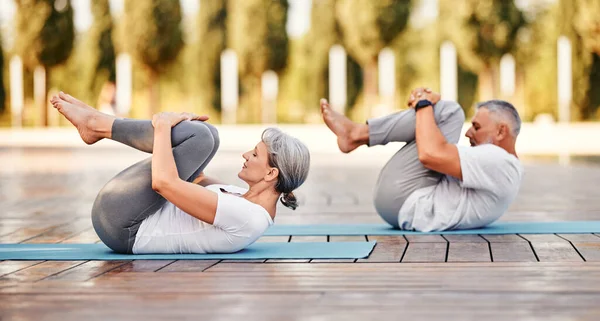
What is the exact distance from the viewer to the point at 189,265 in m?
3.43

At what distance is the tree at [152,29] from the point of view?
2662 centimetres

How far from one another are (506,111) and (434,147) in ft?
1.34

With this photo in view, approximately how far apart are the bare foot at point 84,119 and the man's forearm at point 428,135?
57.1 inches

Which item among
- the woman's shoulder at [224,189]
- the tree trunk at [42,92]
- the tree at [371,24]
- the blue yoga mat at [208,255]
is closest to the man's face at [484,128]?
the blue yoga mat at [208,255]

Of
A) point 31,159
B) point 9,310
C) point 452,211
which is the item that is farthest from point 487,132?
point 31,159

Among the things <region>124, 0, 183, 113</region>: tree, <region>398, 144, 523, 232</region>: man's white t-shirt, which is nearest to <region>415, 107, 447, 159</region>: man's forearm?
<region>398, 144, 523, 232</region>: man's white t-shirt

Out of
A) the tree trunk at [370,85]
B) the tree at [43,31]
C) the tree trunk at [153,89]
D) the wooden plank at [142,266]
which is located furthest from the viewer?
the tree trunk at [153,89]

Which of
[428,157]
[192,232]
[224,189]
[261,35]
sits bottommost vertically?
[192,232]

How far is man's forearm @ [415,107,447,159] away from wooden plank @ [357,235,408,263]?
40 cm

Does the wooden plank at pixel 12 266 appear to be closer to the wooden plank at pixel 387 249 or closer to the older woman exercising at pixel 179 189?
the older woman exercising at pixel 179 189

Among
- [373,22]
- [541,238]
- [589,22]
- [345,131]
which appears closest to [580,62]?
[589,22]

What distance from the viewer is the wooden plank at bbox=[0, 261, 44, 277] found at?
3.35 m

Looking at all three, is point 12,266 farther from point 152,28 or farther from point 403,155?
point 152,28

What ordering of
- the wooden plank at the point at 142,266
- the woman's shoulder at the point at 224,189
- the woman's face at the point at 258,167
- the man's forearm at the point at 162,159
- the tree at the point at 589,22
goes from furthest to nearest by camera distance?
1. the tree at the point at 589,22
2. the woman's shoulder at the point at 224,189
3. the woman's face at the point at 258,167
4. the man's forearm at the point at 162,159
5. the wooden plank at the point at 142,266
